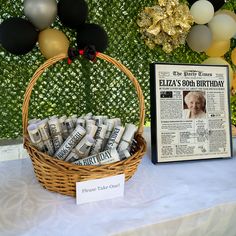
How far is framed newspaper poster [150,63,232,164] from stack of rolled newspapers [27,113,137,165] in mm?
153

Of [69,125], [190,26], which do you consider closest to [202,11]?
[190,26]

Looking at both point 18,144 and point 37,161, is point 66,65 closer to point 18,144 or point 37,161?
point 18,144

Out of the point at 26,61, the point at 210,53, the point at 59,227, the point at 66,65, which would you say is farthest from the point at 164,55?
the point at 59,227

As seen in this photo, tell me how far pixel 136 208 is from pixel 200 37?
2.29 feet

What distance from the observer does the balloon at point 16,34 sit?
29.9 inches

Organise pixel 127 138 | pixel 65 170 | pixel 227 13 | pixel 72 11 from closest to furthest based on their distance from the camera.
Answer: pixel 65 170 → pixel 127 138 → pixel 72 11 → pixel 227 13

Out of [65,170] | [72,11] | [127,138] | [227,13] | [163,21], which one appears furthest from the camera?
[227,13]

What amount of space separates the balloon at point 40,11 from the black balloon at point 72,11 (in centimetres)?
2

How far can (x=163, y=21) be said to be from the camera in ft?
3.28

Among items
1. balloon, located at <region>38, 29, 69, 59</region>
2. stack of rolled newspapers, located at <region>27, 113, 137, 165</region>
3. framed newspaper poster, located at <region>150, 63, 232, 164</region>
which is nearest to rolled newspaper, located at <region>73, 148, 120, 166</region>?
stack of rolled newspapers, located at <region>27, 113, 137, 165</region>

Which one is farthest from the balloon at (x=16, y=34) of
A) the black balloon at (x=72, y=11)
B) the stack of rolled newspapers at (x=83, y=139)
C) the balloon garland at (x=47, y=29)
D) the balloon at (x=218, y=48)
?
the balloon at (x=218, y=48)

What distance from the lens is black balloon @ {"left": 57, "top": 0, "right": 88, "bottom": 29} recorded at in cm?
82

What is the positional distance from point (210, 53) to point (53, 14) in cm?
65

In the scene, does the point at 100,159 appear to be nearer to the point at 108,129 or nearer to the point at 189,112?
the point at 108,129
